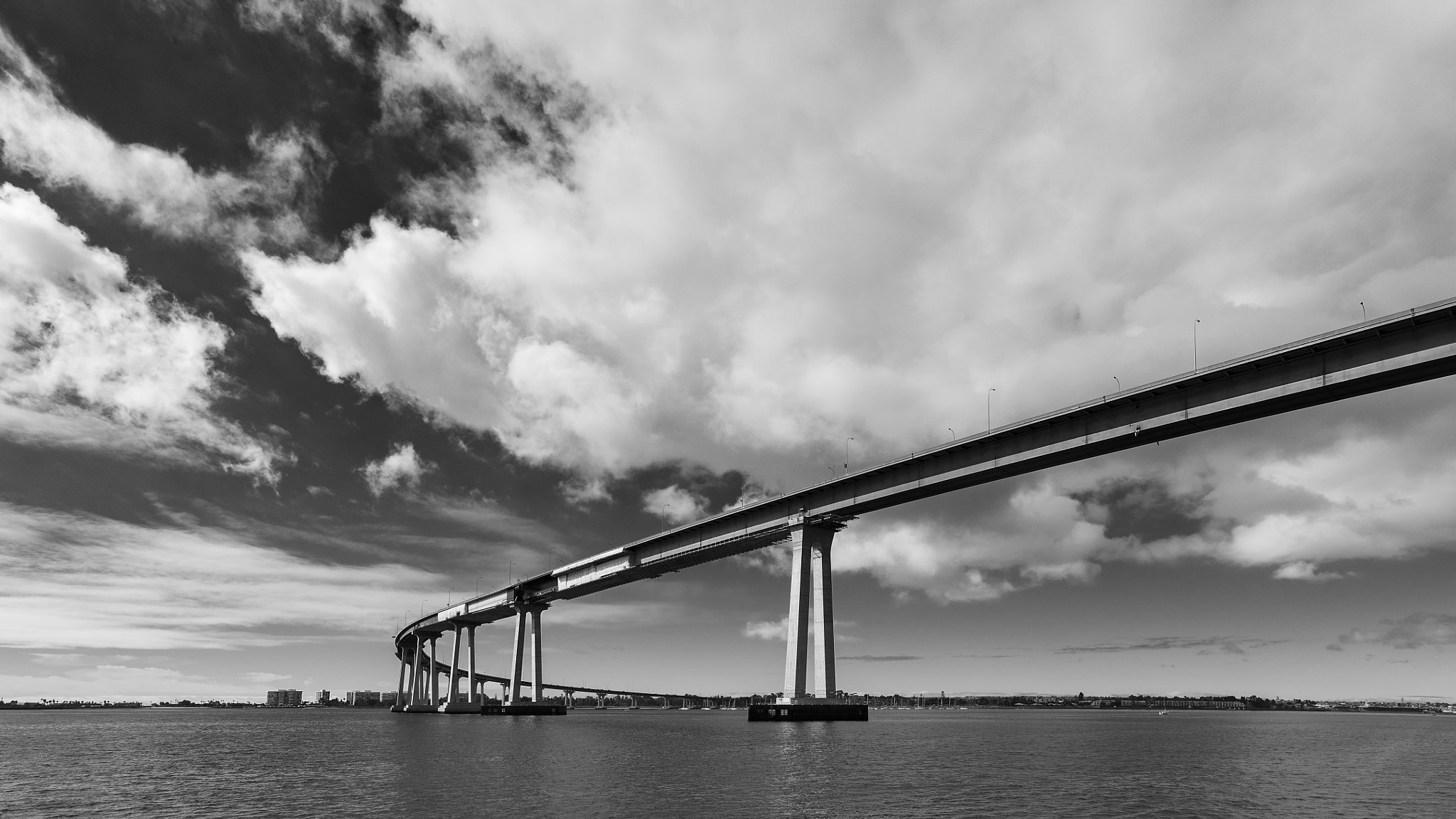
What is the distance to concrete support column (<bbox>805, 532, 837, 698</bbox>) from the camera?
3290 inches

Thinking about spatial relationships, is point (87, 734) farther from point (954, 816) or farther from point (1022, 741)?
point (954, 816)

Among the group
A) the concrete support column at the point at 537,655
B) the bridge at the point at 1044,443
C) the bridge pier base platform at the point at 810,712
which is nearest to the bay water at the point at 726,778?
the bridge pier base platform at the point at 810,712

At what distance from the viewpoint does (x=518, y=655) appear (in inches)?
6122

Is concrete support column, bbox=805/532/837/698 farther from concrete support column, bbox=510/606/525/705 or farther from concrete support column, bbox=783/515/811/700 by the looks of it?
concrete support column, bbox=510/606/525/705

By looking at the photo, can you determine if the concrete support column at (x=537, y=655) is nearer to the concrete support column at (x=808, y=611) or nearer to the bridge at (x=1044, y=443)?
the bridge at (x=1044, y=443)

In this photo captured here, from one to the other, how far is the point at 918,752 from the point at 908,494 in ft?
83.6

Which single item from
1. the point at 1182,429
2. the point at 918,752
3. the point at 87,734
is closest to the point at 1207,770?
the point at 918,752

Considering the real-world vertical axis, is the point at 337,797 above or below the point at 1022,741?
above

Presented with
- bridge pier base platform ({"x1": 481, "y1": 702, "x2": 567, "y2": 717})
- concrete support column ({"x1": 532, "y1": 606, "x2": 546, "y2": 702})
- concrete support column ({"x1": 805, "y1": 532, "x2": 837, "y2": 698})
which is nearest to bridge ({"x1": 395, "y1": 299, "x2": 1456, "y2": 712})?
concrete support column ({"x1": 805, "y1": 532, "x2": 837, "y2": 698})

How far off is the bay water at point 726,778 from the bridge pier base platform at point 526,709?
236ft

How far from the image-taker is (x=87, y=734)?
121 metres

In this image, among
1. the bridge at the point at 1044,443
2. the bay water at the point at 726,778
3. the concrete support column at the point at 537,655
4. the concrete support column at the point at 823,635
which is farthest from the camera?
the concrete support column at the point at 537,655

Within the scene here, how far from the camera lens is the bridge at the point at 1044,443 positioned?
172 ft

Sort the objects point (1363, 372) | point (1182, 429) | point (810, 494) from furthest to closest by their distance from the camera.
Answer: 1. point (810, 494)
2. point (1182, 429)
3. point (1363, 372)
